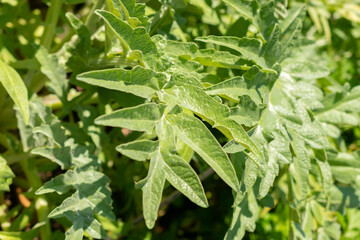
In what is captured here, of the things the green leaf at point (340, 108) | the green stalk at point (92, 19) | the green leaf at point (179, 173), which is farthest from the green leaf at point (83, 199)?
the green leaf at point (340, 108)

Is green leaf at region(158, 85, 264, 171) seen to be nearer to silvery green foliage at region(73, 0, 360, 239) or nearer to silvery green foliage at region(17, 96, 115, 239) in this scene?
silvery green foliage at region(73, 0, 360, 239)

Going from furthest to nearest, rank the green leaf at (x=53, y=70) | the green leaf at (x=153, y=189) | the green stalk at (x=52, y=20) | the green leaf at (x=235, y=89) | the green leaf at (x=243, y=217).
Answer: 1. the green stalk at (x=52, y=20)
2. the green leaf at (x=53, y=70)
3. the green leaf at (x=243, y=217)
4. the green leaf at (x=235, y=89)
5. the green leaf at (x=153, y=189)

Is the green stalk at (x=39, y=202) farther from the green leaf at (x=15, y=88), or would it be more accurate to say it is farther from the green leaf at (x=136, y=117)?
the green leaf at (x=136, y=117)

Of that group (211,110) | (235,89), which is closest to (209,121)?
(211,110)

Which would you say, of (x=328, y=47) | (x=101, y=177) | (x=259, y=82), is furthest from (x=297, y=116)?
(x=328, y=47)

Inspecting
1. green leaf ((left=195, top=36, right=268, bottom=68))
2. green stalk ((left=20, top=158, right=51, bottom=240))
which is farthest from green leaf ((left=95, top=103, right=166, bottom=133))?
green stalk ((left=20, top=158, right=51, bottom=240))

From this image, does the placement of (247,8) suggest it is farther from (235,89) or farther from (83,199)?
(83,199)
